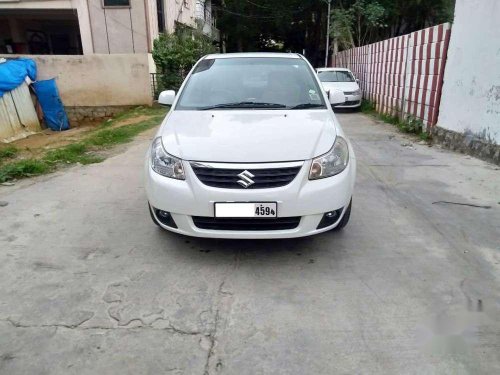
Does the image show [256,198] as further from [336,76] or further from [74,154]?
[336,76]

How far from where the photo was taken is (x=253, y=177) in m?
2.79

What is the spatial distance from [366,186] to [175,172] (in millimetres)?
2894

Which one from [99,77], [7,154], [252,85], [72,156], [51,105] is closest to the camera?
[252,85]

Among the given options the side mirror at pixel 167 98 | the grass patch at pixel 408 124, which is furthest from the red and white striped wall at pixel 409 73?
the side mirror at pixel 167 98

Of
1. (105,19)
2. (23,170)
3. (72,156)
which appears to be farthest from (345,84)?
(23,170)

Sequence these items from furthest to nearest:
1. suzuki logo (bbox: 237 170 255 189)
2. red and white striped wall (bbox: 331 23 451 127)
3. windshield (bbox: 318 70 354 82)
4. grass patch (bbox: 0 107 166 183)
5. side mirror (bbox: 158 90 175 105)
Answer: windshield (bbox: 318 70 354 82), red and white striped wall (bbox: 331 23 451 127), grass patch (bbox: 0 107 166 183), side mirror (bbox: 158 90 175 105), suzuki logo (bbox: 237 170 255 189)

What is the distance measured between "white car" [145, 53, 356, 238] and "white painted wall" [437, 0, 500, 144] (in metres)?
3.74

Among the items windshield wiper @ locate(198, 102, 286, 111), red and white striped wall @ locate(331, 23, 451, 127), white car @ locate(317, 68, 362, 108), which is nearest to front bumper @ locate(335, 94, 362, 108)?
white car @ locate(317, 68, 362, 108)

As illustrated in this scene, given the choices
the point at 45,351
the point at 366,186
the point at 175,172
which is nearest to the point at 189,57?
the point at 366,186

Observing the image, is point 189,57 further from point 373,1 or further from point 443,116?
point 373,1

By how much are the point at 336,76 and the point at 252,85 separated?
387 inches

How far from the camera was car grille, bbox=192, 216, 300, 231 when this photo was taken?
2.87 m

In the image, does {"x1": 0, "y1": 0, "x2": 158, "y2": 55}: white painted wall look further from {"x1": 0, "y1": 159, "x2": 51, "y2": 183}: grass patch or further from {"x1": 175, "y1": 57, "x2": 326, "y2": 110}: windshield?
{"x1": 175, "y1": 57, "x2": 326, "y2": 110}: windshield

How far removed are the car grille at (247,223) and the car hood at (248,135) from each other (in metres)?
0.43
